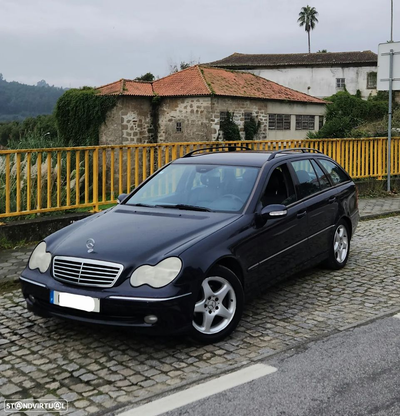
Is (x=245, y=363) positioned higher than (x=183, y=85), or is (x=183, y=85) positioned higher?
(x=183, y=85)

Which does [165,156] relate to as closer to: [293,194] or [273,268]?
[293,194]

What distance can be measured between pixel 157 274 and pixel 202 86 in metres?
40.5

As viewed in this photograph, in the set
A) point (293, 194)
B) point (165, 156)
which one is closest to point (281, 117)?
point (165, 156)

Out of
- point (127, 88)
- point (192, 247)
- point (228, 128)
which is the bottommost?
point (192, 247)

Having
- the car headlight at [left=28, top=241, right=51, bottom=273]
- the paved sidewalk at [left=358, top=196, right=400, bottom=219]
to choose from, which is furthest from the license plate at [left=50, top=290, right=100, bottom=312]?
the paved sidewalk at [left=358, top=196, right=400, bottom=219]

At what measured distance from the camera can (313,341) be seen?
4.96 m

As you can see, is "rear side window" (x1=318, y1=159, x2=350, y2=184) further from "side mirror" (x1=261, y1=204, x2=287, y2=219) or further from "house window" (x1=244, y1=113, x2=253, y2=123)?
"house window" (x1=244, y1=113, x2=253, y2=123)

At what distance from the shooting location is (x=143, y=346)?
4.92m

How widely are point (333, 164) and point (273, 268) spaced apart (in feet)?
8.66

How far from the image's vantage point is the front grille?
470 centimetres

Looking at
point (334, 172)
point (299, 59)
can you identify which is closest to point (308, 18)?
point (299, 59)

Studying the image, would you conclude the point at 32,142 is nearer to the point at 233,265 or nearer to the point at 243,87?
the point at 233,265

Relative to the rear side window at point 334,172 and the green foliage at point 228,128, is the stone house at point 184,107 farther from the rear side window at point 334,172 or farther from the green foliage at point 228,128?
the rear side window at point 334,172

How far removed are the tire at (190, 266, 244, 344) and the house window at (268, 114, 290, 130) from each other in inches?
1736
